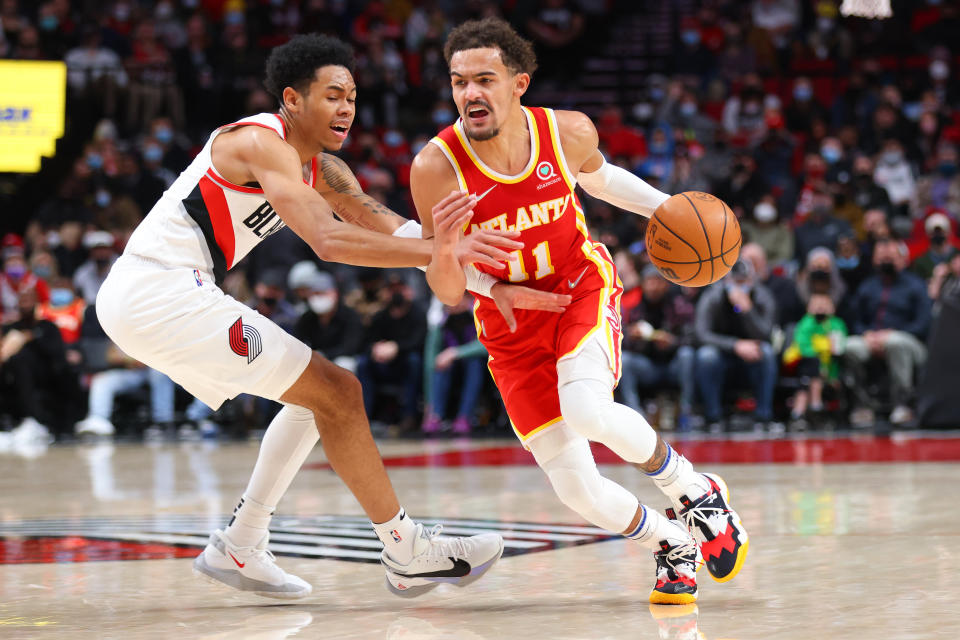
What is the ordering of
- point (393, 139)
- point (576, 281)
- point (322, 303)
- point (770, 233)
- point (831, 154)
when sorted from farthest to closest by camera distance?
point (393, 139), point (831, 154), point (770, 233), point (322, 303), point (576, 281)

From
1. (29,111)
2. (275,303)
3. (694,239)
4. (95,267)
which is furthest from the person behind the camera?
(29,111)

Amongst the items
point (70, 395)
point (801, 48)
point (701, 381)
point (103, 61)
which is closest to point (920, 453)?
point (701, 381)

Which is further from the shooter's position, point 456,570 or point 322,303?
point 322,303

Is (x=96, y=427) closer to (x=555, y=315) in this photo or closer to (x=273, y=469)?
(x=273, y=469)

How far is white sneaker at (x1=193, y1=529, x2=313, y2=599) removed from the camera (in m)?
3.98

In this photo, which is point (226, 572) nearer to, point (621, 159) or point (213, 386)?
point (213, 386)

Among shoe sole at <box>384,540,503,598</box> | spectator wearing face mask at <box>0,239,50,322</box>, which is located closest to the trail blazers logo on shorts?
shoe sole at <box>384,540,503,598</box>

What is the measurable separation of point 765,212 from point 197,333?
9245 mm

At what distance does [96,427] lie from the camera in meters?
11.4

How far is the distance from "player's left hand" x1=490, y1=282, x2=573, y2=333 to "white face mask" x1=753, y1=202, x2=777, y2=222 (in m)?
8.58

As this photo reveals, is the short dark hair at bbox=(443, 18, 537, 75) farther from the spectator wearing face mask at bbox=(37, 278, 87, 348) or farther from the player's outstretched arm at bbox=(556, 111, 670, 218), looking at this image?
the spectator wearing face mask at bbox=(37, 278, 87, 348)

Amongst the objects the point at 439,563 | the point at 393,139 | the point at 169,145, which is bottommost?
the point at 439,563

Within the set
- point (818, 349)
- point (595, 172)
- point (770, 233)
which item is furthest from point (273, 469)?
point (770, 233)

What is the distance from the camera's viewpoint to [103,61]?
640 inches
